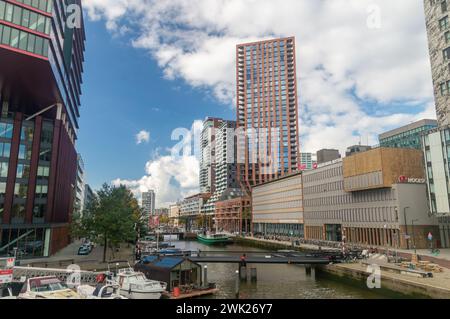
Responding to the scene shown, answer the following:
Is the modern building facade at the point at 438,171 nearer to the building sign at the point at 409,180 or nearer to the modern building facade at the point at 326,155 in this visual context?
the building sign at the point at 409,180

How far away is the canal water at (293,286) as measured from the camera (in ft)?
120

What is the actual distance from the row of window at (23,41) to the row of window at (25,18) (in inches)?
64.5

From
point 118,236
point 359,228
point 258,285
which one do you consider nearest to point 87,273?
point 118,236

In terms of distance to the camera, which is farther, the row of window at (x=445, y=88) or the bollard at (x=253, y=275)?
the row of window at (x=445, y=88)

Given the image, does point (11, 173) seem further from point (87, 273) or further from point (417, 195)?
point (417, 195)

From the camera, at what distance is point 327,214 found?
3733 inches

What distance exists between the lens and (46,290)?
2398 centimetres

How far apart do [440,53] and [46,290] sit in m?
76.5

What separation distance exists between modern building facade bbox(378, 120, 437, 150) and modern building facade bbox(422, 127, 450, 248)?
8858cm

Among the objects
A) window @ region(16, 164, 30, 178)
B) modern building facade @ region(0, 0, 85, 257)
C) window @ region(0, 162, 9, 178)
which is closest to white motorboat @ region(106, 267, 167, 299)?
modern building facade @ region(0, 0, 85, 257)

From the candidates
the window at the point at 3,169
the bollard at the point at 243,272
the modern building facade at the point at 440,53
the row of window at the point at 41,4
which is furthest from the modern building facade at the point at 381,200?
the row of window at the point at 41,4

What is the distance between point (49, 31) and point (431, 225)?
270 ft

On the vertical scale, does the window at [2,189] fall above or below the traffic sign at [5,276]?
above
